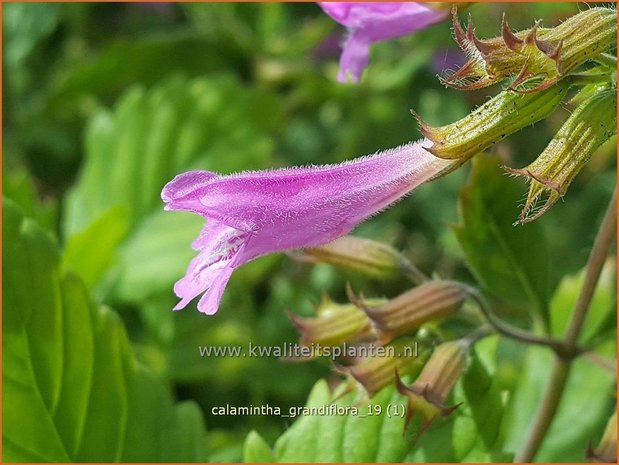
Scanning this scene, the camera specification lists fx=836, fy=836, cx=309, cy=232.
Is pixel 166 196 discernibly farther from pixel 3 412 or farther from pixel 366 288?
pixel 366 288

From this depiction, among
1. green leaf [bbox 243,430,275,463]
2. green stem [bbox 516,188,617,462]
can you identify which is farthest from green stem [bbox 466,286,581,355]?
green leaf [bbox 243,430,275,463]

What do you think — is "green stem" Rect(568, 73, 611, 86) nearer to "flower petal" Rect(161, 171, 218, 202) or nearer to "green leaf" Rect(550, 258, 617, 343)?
"flower petal" Rect(161, 171, 218, 202)

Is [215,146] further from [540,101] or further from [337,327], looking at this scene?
[540,101]

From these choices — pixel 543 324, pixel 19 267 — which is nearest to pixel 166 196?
pixel 19 267

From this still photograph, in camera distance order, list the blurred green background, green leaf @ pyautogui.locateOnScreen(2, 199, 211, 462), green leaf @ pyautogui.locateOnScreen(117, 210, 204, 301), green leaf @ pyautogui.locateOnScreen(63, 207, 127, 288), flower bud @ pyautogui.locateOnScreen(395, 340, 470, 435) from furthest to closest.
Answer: the blurred green background
green leaf @ pyautogui.locateOnScreen(117, 210, 204, 301)
green leaf @ pyautogui.locateOnScreen(63, 207, 127, 288)
green leaf @ pyautogui.locateOnScreen(2, 199, 211, 462)
flower bud @ pyautogui.locateOnScreen(395, 340, 470, 435)

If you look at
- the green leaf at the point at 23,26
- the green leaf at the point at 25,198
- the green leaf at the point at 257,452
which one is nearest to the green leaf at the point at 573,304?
the green leaf at the point at 257,452
